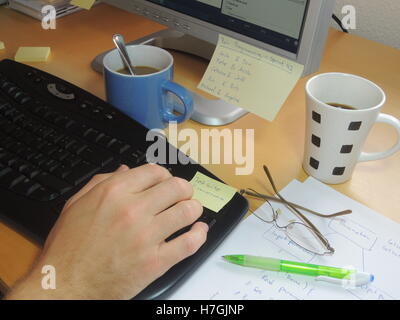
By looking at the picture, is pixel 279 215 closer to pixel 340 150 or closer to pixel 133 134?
pixel 340 150

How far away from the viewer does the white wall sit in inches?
34.7

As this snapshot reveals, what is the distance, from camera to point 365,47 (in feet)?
2.89

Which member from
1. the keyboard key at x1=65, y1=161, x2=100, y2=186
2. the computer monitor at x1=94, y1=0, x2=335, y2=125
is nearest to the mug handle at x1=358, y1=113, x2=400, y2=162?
the computer monitor at x1=94, y1=0, x2=335, y2=125

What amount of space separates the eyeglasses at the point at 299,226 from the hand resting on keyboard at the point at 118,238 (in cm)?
10

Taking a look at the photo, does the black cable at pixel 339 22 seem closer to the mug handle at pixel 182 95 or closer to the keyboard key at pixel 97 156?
the mug handle at pixel 182 95

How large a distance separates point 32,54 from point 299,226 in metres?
0.59

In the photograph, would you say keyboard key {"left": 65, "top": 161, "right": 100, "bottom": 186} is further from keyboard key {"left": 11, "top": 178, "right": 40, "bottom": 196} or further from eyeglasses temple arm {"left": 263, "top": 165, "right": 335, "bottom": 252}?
eyeglasses temple arm {"left": 263, "top": 165, "right": 335, "bottom": 252}

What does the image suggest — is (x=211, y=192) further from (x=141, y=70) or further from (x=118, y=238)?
(x=141, y=70)

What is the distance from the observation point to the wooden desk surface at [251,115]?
0.54 m

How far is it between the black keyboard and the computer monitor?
153mm

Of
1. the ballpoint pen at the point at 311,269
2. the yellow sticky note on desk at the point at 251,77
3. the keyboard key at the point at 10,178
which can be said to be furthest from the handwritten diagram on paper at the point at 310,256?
the keyboard key at the point at 10,178
